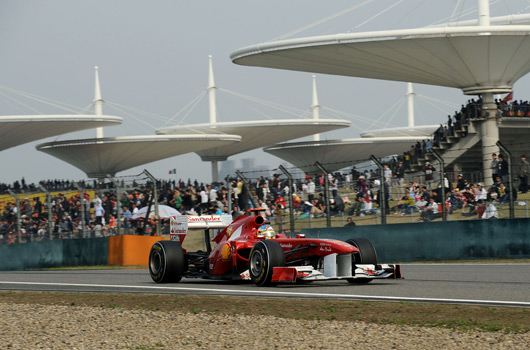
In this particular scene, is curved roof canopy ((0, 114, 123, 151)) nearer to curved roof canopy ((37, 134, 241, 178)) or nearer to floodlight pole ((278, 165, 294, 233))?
curved roof canopy ((37, 134, 241, 178))

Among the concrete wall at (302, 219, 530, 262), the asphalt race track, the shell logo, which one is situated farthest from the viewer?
the concrete wall at (302, 219, 530, 262)

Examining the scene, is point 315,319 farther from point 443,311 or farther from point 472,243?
point 472,243

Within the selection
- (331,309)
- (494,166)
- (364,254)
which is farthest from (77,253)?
(331,309)

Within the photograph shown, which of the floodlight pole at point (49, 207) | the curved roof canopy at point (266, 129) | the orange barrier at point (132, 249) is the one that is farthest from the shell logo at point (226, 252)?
the curved roof canopy at point (266, 129)

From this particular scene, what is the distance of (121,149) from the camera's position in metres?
70.6

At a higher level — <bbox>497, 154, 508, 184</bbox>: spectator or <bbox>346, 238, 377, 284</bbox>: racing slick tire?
<bbox>497, 154, 508, 184</bbox>: spectator

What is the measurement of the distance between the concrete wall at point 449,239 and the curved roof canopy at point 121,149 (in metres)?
49.0

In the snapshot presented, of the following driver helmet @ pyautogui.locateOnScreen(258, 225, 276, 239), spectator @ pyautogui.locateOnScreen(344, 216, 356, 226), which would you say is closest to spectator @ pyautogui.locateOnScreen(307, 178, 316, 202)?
spectator @ pyautogui.locateOnScreen(344, 216, 356, 226)

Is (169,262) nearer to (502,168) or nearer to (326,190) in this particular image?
(326,190)

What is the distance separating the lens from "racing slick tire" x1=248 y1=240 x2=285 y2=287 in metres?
12.1

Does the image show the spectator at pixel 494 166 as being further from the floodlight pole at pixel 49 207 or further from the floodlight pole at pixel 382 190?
the floodlight pole at pixel 49 207

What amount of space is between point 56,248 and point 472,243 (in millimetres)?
11320

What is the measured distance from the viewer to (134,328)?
8.76 m

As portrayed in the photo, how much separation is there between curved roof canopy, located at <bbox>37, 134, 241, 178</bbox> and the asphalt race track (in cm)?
5174
